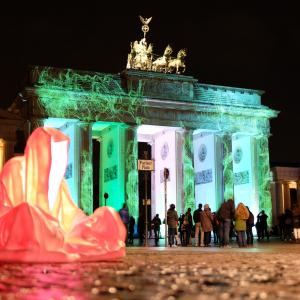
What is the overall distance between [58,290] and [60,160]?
19.3 feet

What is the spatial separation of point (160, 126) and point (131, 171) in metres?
4.47

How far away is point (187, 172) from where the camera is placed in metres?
47.3

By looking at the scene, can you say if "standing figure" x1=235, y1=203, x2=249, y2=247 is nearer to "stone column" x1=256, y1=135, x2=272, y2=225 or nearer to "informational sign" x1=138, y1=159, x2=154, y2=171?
"informational sign" x1=138, y1=159, x2=154, y2=171

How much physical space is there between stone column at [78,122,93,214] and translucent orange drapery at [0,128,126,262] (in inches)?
1249

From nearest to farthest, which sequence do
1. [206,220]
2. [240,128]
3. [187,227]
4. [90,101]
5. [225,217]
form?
[225,217] → [206,220] → [187,227] → [90,101] → [240,128]

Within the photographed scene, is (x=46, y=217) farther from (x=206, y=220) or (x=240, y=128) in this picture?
(x=240, y=128)

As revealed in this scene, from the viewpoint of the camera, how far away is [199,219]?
84.7ft

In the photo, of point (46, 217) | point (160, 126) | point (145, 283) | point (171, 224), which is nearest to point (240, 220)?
point (171, 224)

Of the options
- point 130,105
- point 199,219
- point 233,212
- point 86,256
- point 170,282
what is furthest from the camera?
point 130,105

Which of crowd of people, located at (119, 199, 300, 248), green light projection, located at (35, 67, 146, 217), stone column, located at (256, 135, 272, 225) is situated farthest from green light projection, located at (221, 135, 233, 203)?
crowd of people, located at (119, 199, 300, 248)

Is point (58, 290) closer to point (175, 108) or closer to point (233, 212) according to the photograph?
point (233, 212)

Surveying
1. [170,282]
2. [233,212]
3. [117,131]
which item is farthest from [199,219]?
[117,131]

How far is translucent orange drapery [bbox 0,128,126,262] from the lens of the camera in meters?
11.0

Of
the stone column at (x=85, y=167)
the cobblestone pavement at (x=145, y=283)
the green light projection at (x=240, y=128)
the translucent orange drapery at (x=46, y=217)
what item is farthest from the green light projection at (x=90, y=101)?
the cobblestone pavement at (x=145, y=283)
